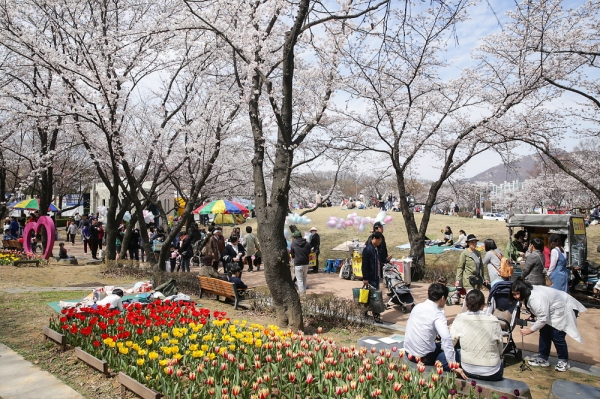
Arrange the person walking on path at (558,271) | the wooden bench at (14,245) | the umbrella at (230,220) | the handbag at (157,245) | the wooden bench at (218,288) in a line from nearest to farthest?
the person walking on path at (558,271), the wooden bench at (218,288), the handbag at (157,245), the wooden bench at (14,245), the umbrella at (230,220)

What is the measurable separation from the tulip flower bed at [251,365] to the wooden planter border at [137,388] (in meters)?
0.13

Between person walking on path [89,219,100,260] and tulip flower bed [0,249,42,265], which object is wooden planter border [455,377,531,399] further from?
person walking on path [89,219,100,260]

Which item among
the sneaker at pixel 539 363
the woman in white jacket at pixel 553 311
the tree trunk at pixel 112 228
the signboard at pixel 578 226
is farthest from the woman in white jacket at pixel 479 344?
the tree trunk at pixel 112 228

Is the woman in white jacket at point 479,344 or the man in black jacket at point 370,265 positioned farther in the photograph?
the man in black jacket at point 370,265

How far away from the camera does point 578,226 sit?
44.0 feet

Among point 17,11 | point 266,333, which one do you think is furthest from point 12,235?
point 266,333

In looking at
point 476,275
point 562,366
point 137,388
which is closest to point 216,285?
point 137,388

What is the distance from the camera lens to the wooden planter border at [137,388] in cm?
405

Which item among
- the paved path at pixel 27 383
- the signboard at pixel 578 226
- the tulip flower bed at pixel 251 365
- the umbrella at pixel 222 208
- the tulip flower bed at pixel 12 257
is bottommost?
the paved path at pixel 27 383

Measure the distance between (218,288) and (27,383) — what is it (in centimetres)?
486

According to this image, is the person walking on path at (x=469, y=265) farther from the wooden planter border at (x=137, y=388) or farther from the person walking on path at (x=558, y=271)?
the wooden planter border at (x=137, y=388)

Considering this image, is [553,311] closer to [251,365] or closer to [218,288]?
[251,365]

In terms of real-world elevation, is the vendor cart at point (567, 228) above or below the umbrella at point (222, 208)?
below

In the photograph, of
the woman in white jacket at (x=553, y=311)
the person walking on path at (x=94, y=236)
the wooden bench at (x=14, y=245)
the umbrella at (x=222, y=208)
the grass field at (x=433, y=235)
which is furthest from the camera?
the umbrella at (x=222, y=208)
